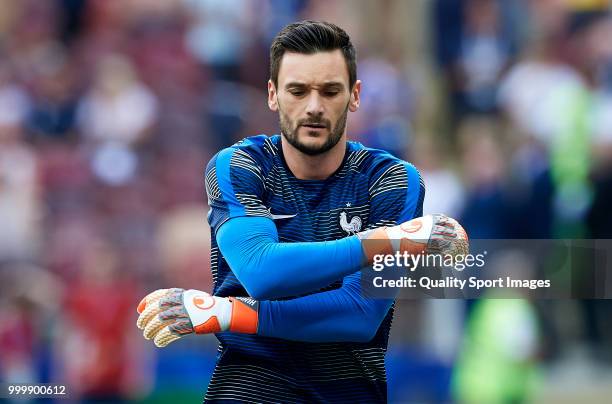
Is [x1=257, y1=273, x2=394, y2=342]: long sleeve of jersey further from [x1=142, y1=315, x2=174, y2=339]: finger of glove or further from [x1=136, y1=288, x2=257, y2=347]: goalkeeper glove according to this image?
[x1=142, y1=315, x2=174, y2=339]: finger of glove

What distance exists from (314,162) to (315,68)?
13.3 inches

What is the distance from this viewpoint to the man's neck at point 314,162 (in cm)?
432

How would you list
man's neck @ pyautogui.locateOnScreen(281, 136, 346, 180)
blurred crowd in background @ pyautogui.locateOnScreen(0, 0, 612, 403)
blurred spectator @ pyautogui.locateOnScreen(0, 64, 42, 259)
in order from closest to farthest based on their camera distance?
man's neck @ pyautogui.locateOnScreen(281, 136, 346, 180), blurred crowd in background @ pyautogui.locateOnScreen(0, 0, 612, 403), blurred spectator @ pyautogui.locateOnScreen(0, 64, 42, 259)

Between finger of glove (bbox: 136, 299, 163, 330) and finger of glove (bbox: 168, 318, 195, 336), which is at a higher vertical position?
finger of glove (bbox: 136, 299, 163, 330)

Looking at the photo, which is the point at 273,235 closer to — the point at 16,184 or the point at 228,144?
the point at 228,144

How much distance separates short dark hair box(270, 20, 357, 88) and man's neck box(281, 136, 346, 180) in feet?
0.81

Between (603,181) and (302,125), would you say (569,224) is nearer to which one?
(603,181)

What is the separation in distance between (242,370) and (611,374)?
711 cm

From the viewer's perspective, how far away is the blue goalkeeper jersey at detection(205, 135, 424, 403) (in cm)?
420

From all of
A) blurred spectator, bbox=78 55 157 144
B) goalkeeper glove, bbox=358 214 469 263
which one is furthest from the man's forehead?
blurred spectator, bbox=78 55 157 144

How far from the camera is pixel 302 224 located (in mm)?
4281

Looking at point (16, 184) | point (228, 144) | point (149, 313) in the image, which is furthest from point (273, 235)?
point (16, 184)

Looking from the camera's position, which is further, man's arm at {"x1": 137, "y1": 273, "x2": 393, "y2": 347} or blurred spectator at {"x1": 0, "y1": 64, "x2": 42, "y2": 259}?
blurred spectator at {"x1": 0, "y1": 64, "x2": 42, "y2": 259}

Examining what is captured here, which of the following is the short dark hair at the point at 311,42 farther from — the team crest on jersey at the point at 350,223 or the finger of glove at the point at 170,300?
the finger of glove at the point at 170,300
